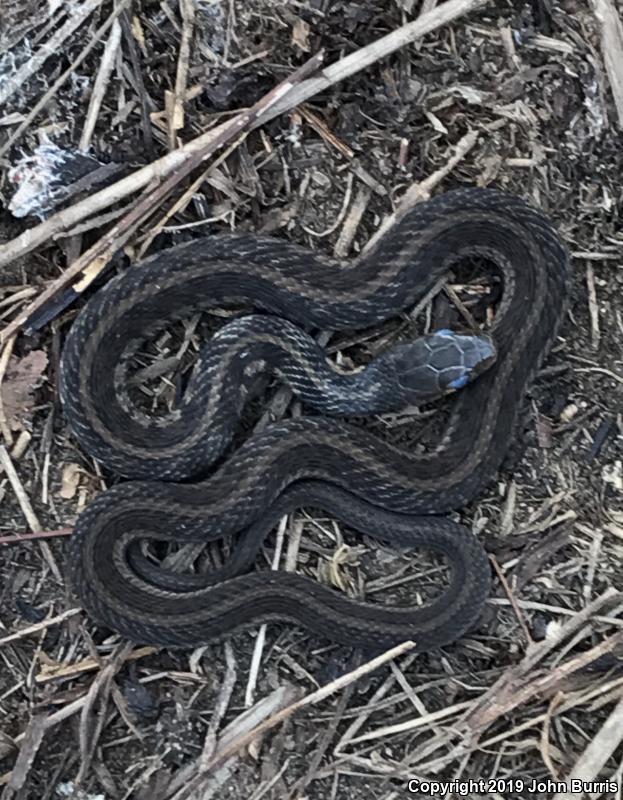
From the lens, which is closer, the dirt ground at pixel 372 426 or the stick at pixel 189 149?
the dirt ground at pixel 372 426

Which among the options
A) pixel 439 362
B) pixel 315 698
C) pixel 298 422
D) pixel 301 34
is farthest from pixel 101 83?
pixel 315 698

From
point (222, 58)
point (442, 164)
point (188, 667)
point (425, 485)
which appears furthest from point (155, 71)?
point (188, 667)

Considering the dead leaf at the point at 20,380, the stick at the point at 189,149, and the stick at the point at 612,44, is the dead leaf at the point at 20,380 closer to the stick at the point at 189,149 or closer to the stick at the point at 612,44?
the stick at the point at 189,149

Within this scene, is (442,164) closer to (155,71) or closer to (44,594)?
(155,71)

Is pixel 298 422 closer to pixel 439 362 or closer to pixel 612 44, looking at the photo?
pixel 439 362

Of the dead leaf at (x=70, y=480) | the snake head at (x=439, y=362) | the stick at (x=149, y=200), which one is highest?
the stick at (x=149, y=200)

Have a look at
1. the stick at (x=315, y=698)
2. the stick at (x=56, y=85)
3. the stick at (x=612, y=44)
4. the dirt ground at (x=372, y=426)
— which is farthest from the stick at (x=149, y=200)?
the stick at (x=315, y=698)
